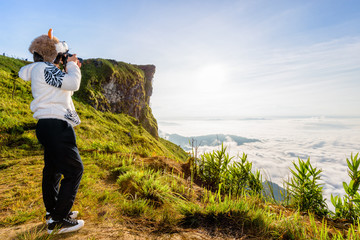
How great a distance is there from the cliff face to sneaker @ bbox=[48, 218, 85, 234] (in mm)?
46837

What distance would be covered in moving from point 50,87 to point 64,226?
171 centimetres

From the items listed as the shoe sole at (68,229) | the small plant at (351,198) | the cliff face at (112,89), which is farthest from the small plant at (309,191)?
the cliff face at (112,89)

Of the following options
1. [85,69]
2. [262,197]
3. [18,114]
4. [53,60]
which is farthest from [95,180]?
[85,69]

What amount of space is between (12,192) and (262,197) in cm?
523

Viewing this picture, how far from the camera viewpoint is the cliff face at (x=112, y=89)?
157ft

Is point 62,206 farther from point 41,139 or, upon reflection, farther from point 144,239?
point 144,239

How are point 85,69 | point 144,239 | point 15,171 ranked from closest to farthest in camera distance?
point 144,239
point 15,171
point 85,69

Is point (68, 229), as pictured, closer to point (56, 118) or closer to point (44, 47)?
point (56, 118)

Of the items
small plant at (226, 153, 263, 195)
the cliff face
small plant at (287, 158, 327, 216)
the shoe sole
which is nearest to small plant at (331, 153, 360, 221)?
small plant at (287, 158, 327, 216)

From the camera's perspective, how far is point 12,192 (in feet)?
10.6

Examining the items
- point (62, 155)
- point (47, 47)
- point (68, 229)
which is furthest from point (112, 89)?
point (68, 229)

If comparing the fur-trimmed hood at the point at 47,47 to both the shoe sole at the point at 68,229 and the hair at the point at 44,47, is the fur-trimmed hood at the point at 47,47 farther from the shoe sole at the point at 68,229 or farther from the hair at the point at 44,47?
the shoe sole at the point at 68,229

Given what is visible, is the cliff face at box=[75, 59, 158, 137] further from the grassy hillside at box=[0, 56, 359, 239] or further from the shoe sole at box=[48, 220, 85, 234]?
the shoe sole at box=[48, 220, 85, 234]

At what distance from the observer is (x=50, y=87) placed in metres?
2.04
